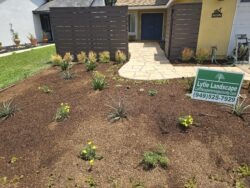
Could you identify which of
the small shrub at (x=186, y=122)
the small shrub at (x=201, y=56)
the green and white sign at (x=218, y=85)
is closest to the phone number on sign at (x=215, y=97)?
the green and white sign at (x=218, y=85)

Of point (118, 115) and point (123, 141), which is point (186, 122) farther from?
point (118, 115)

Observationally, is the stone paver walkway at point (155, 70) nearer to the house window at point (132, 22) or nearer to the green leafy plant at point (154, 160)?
the green leafy plant at point (154, 160)

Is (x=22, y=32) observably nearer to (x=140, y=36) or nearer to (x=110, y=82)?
(x=140, y=36)

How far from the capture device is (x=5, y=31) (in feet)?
46.6

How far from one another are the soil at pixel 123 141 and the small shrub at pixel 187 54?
341 cm

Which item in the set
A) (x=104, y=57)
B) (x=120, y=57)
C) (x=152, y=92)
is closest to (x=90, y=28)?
(x=104, y=57)

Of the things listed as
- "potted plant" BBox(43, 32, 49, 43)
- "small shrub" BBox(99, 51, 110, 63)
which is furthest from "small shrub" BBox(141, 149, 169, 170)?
"potted plant" BBox(43, 32, 49, 43)

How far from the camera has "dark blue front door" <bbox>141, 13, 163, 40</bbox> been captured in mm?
14758

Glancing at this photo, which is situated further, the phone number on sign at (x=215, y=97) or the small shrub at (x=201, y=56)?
the small shrub at (x=201, y=56)

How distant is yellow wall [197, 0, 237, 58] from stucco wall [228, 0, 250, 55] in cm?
15

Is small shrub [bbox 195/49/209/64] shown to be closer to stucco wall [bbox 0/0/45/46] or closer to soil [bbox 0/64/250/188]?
soil [bbox 0/64/250/188]

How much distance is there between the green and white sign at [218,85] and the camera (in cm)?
305

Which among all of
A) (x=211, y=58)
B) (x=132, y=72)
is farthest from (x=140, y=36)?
(x=132, y=72)

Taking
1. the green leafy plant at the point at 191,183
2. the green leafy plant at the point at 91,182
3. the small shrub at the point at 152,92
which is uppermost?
the small shrub at the point at 152,92
